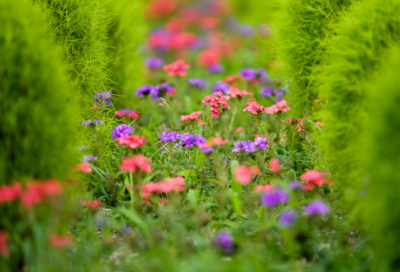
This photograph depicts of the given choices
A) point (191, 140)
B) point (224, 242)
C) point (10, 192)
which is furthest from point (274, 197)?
point (10, 192)

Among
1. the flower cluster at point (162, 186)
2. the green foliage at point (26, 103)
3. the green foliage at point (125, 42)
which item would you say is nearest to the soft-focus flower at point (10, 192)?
the green foliage at point (26, 103)

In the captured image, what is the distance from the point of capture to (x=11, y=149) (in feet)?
6.95

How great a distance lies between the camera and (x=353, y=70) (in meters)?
2.45

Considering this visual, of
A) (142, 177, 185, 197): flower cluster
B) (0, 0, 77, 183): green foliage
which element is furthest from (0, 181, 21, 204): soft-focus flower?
(142, 177, 185, 197): flower cluster

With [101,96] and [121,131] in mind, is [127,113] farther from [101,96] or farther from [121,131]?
[121,131]

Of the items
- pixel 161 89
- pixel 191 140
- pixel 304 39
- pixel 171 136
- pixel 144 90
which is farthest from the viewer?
pixel 161 89

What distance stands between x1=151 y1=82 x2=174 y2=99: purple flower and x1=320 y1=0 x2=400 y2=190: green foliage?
1678mm

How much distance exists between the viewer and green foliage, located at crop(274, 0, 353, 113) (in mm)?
3250

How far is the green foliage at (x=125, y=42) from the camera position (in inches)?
163

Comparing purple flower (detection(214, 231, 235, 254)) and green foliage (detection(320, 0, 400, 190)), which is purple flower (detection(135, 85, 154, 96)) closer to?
green foliage (detection(320, 0, 400, 190))

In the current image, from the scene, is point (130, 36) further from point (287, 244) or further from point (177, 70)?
point (287, 244)

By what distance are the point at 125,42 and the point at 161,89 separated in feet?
2.00

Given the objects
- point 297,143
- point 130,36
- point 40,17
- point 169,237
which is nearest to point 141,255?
point 169,237

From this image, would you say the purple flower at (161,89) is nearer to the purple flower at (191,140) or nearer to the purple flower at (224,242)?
the purple flower at (191,140)
